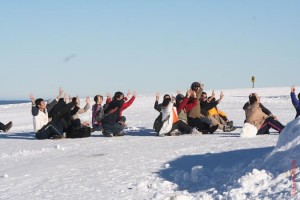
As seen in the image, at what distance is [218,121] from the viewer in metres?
15.0

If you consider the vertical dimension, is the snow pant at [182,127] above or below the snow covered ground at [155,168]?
above

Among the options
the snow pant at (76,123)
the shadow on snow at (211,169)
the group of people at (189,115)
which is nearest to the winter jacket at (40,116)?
the snow pant at (76,123)

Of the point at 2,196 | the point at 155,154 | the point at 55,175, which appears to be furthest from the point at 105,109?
the point at 2,196

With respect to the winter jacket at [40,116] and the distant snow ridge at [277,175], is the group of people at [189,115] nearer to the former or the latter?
the winter jacket at [40,116]

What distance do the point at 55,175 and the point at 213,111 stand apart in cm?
681

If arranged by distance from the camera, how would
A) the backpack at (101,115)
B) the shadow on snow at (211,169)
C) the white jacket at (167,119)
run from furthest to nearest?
the backpack at (101,115), the white jacket at (167,119), the shadow on snow at (211,169)

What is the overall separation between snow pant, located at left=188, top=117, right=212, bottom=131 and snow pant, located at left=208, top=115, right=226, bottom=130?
0.19 metres

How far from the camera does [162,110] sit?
13.7m

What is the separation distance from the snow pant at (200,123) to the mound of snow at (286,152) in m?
6.34

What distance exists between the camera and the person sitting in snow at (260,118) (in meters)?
12.8

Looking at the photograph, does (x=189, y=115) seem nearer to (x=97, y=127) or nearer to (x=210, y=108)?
(x=210, y=108)

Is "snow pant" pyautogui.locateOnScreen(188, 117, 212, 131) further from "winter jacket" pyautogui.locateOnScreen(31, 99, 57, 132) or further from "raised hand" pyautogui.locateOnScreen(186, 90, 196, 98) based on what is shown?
"winter jacket" pyautogui.locateOnScreen(31, 99, 57, 132)

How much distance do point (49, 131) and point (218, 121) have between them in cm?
438

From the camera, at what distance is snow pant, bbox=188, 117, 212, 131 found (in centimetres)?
1402
